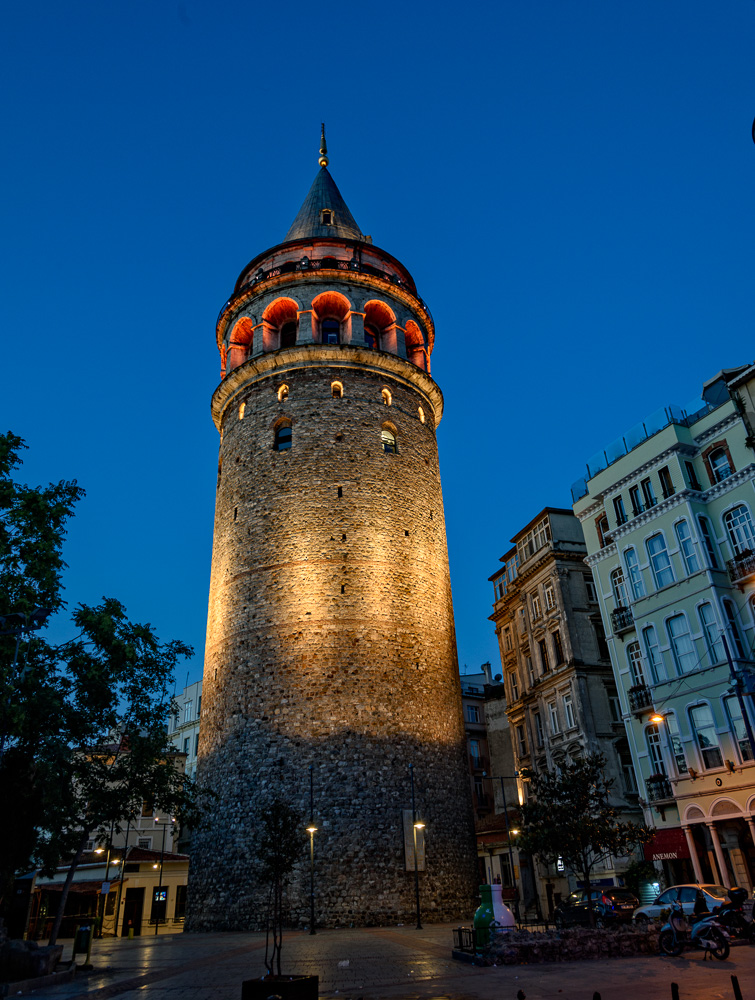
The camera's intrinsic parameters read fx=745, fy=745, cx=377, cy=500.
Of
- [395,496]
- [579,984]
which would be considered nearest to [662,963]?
[579,984]

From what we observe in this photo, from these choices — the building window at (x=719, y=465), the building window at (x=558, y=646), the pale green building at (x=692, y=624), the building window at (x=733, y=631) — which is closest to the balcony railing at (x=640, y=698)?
the pale green building at (x=692, y=624)

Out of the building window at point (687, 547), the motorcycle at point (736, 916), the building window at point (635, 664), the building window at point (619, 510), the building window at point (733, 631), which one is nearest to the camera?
the motorcycle at point (736, 916)

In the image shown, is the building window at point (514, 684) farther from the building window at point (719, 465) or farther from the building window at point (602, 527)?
the building window at point (719, 465)

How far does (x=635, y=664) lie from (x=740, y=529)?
651 centimetres

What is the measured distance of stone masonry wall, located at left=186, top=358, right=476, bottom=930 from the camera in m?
24.7

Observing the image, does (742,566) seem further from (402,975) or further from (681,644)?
(402,975)

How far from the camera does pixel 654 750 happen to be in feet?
85.8

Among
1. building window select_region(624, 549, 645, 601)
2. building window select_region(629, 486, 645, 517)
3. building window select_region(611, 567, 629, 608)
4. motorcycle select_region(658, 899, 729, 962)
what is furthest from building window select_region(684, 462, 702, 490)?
motorcycle select_region(658, 899, 729, 962)

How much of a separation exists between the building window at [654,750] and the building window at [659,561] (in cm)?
506

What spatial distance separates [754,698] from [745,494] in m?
6.54

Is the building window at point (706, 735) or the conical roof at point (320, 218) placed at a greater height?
the conical roof at point (320, 218)

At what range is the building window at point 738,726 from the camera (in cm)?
2242

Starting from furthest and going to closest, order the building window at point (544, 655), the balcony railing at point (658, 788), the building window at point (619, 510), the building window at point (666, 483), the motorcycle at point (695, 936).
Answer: the building window at point (544, 655) < the building window at point (619, 510) < the building window at point (666, 483) < the balcony railing at point (658, 788) < the motorcycle at point (695, 936)

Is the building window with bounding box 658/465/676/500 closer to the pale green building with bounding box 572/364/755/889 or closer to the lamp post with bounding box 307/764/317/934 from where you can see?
the pale green building with bounding box 572/364/755/889
